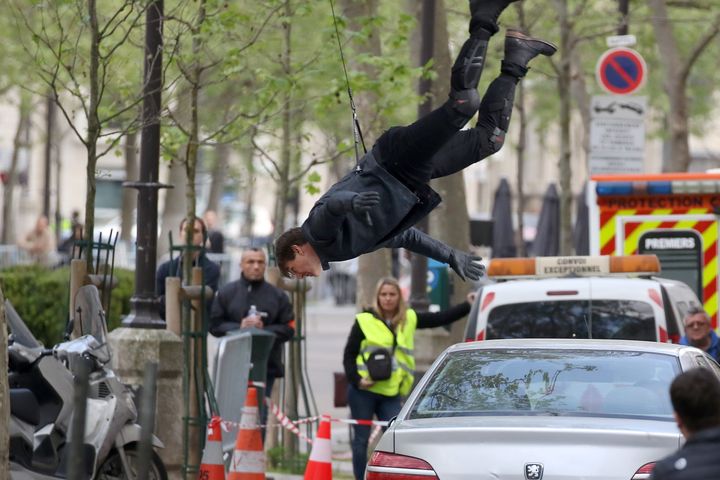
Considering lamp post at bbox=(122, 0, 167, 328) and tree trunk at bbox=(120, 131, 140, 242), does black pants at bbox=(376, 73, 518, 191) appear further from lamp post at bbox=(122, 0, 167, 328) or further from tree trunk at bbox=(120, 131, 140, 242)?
tree trunk at bbox=(120, 131, 140, 242)

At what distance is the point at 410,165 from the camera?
24.0 ft

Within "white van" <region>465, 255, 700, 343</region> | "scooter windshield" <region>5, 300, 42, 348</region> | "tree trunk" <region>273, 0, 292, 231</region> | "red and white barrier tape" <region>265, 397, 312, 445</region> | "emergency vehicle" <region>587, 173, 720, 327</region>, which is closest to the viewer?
"scooter windshield" <region>5, 300, 42, 348</region>

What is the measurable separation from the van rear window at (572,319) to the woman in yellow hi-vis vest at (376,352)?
1043 mm

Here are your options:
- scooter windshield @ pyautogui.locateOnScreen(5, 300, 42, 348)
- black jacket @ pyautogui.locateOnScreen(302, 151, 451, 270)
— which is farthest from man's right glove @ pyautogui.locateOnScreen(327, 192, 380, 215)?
scooter windshield @ pyautogui.locateOnScreen(5, 300, 42, 348)

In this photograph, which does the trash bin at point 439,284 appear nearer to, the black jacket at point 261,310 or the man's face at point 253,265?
the black jacket at point 261,310

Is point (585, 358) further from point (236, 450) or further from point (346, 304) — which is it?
point (346, 304)

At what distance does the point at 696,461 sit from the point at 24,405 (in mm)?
5671

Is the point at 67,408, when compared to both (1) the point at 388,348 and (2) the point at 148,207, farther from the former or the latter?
(1) the point at 388,348

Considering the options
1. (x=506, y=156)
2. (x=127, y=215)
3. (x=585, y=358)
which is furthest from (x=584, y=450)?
(x=506, y=156)

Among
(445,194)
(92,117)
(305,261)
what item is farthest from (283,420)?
(305,261)

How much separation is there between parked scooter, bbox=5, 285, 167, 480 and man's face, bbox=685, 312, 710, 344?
4.02m

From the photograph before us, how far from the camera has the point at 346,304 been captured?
39844 mm

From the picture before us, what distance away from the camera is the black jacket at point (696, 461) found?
4.66 m

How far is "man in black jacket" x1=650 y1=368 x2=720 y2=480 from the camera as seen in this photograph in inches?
184
